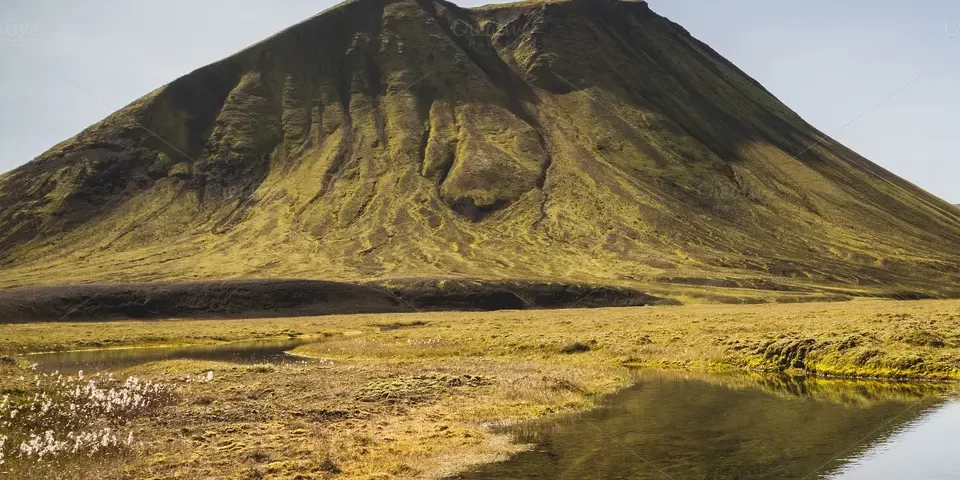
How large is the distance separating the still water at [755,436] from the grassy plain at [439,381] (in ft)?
5.46

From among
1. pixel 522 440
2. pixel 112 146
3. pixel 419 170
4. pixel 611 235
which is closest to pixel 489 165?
pixel 419 170

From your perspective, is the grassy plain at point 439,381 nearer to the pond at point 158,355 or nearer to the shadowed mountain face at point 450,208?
the pond at point 158,355

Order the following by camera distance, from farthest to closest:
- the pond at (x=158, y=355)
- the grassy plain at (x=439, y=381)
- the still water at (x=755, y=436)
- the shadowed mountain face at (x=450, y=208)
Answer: the shadowed mountain face at (x=450, y=208) → the pond at (x=158, y=355) → the grassy plain at (x=439, y=381) → the still water at (x=755, y=436)

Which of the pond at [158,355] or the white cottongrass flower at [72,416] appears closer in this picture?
the white cottongrass flower at [72,416]

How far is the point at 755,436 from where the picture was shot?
22.0 metres

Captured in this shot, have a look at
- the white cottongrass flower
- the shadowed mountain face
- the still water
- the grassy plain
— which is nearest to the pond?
the grassy plain

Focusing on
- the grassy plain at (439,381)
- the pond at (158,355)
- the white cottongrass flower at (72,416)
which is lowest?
the pond at (158,355)

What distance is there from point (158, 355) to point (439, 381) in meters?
32.7

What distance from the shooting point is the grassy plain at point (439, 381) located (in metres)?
19.7

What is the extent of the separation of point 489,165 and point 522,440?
157271mm

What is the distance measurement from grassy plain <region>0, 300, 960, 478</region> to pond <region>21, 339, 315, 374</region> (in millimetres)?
3324

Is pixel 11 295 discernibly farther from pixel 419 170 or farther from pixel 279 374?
pixel 419 170

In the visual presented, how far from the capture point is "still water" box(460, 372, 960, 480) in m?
18.1

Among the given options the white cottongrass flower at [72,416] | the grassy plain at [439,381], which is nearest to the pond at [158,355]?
the grassy plain at [439,381]
